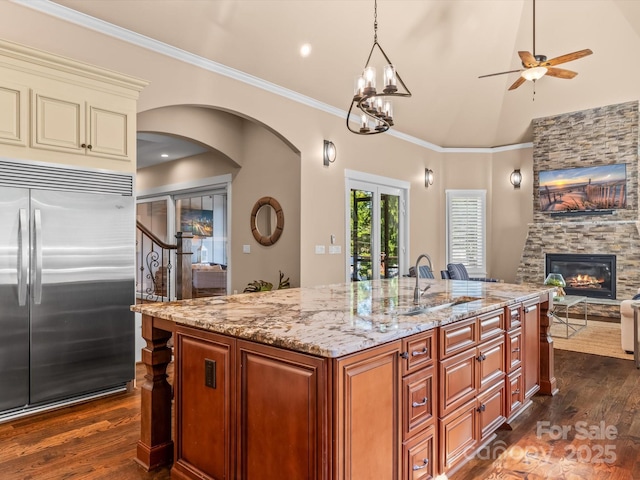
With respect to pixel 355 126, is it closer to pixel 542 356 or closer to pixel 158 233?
pixel 542 356

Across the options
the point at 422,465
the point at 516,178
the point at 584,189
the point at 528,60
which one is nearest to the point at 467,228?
the point at 516,178

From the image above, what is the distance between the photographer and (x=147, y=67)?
3939 mm

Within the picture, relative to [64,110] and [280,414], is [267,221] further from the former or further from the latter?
[280,414]

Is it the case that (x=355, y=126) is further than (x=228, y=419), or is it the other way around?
(x=355, y=126)

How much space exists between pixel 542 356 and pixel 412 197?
456 centimetres

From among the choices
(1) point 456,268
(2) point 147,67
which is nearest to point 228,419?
(2) point 147,67

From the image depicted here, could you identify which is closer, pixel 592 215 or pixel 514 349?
pixel 514 349

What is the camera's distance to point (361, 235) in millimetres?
6734

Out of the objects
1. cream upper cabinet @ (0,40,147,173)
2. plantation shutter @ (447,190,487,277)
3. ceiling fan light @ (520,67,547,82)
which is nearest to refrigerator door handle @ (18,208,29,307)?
cream upper cabinet @ (0,40,147,173)

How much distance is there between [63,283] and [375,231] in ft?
15.7

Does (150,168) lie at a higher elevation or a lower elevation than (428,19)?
lower

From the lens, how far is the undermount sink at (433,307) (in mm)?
2224

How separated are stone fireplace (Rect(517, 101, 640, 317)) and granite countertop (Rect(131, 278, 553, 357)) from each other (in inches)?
195

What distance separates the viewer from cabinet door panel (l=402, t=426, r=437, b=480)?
6.18 ft
